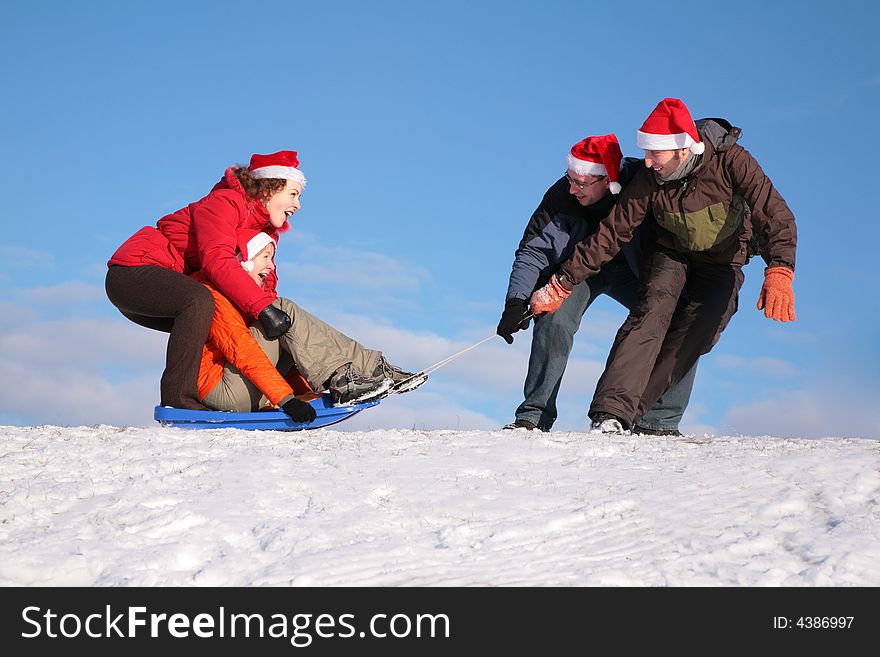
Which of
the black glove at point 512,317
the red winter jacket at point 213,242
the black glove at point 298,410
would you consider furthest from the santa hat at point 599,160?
the black glove at point 298,410

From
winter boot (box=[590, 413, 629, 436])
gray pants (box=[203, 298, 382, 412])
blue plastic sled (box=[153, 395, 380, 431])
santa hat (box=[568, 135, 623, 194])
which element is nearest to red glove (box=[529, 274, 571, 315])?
santa hat (box=[568, 135, 623, 194])

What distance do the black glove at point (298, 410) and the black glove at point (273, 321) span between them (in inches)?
18.2

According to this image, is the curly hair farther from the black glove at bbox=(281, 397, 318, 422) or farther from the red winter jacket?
the black glove at bbox=(281, 397, 318, 422)

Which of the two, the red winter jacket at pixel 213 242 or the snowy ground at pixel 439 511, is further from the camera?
the red winter jacket at pixel 213 242

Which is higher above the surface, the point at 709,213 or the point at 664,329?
the point at 709,213

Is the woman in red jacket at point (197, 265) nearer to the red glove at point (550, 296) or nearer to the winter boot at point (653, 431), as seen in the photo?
the red glove at point (550, 296)

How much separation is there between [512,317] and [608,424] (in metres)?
1.17

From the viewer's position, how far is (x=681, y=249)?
6.57 metres

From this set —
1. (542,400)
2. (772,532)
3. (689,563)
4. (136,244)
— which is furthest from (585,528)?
(136,244)

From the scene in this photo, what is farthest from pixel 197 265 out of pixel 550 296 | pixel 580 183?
pixel 580 183

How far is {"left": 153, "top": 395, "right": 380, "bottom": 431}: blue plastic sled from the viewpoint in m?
6.61

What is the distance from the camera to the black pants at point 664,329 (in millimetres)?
6352

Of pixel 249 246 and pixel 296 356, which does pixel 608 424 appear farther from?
pixel 249 246

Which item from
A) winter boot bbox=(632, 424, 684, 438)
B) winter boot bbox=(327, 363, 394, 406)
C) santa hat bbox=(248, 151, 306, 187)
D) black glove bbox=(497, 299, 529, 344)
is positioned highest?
santa hat bbox=(248, 151, 306, 187)
